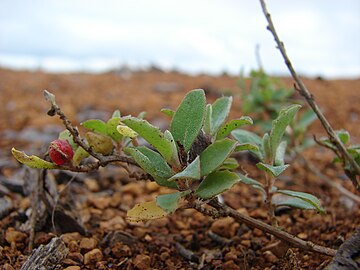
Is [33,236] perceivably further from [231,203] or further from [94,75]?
[94,75]

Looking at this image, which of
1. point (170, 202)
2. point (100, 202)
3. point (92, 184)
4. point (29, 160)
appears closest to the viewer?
point (170, 202)

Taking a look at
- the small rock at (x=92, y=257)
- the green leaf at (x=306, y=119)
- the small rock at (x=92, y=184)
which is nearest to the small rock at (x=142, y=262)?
the small rock at (x=92, y=257)

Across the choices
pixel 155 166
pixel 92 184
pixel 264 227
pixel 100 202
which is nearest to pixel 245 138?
pixel 264 227

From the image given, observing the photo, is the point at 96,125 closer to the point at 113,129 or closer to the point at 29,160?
the point at 113,129

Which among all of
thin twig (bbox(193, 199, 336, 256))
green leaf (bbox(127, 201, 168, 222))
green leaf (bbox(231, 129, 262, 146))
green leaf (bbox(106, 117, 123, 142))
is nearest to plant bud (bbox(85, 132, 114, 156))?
green leaf (bbox(106, 117, 123, 142))

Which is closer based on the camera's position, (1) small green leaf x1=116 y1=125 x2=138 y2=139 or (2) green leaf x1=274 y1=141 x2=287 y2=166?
(1) small green leaf x1=116 y1=125 x2=138 y2=139

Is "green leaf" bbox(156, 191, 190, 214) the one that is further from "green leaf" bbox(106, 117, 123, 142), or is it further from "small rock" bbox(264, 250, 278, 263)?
"small rock" bbox(264, 250, 278, 263)

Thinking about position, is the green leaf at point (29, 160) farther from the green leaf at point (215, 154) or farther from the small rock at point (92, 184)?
the small rock at point (92, 184)
